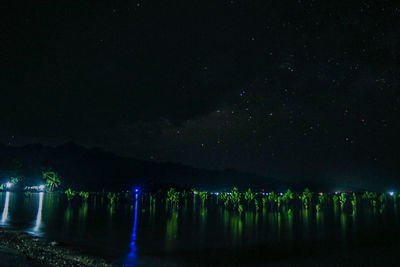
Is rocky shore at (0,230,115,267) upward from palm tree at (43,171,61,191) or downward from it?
downward

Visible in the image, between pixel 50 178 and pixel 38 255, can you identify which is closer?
pixel 38 255

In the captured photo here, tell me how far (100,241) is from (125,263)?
10.4 meters

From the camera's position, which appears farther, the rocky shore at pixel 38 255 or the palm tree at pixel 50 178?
the palm tree at pixel 50 178

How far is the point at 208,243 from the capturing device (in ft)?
106

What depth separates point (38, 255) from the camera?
64.6 feet

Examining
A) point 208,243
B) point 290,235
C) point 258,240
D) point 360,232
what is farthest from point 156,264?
point 360,232

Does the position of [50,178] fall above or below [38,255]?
above

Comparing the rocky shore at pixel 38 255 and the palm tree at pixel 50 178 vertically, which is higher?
the palm tree at pixel 50 178

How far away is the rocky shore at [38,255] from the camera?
17875 mm

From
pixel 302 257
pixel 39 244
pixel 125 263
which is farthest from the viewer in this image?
pixel 302 257

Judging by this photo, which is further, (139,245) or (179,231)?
(179,231)

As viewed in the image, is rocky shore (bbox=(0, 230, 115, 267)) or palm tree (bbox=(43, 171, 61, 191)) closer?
rocky shore (bbox=(0, 230, 115, 267))

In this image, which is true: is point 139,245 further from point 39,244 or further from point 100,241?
point 39,244

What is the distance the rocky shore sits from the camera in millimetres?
17875
